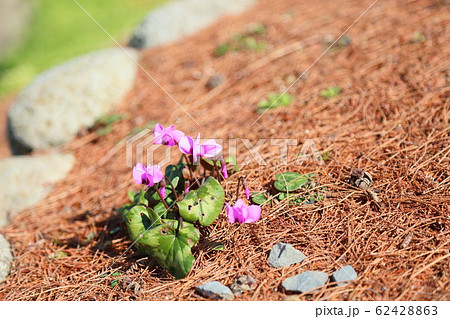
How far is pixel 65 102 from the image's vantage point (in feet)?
12.6

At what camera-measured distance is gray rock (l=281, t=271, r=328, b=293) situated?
5.47 ft

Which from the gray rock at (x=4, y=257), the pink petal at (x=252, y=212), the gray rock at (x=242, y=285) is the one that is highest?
the pink petal at (x=252, y=212)

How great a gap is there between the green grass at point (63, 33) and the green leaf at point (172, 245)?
4375 mm

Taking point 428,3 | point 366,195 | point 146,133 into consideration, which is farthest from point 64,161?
point 428,3

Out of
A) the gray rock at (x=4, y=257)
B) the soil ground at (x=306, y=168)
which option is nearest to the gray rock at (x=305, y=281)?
the soil ground at (x=306, y=168)

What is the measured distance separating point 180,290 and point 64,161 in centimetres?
209

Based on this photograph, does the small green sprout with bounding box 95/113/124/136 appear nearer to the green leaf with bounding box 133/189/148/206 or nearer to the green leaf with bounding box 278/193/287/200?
the green leaf with bounding box 133/189/148/206

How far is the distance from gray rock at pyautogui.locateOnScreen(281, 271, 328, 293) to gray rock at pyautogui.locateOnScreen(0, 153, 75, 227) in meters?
2.16

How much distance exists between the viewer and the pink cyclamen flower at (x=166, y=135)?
1865 mm

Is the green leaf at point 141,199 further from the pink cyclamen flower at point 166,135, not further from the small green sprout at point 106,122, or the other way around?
the small green sprout at point 106,122

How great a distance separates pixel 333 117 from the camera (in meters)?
2.76

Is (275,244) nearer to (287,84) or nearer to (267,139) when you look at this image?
(267,139)

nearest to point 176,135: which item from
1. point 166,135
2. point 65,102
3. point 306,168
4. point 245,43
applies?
point 166,135

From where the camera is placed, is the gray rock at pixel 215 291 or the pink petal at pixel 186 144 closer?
the gray rock at pixel 215 291
